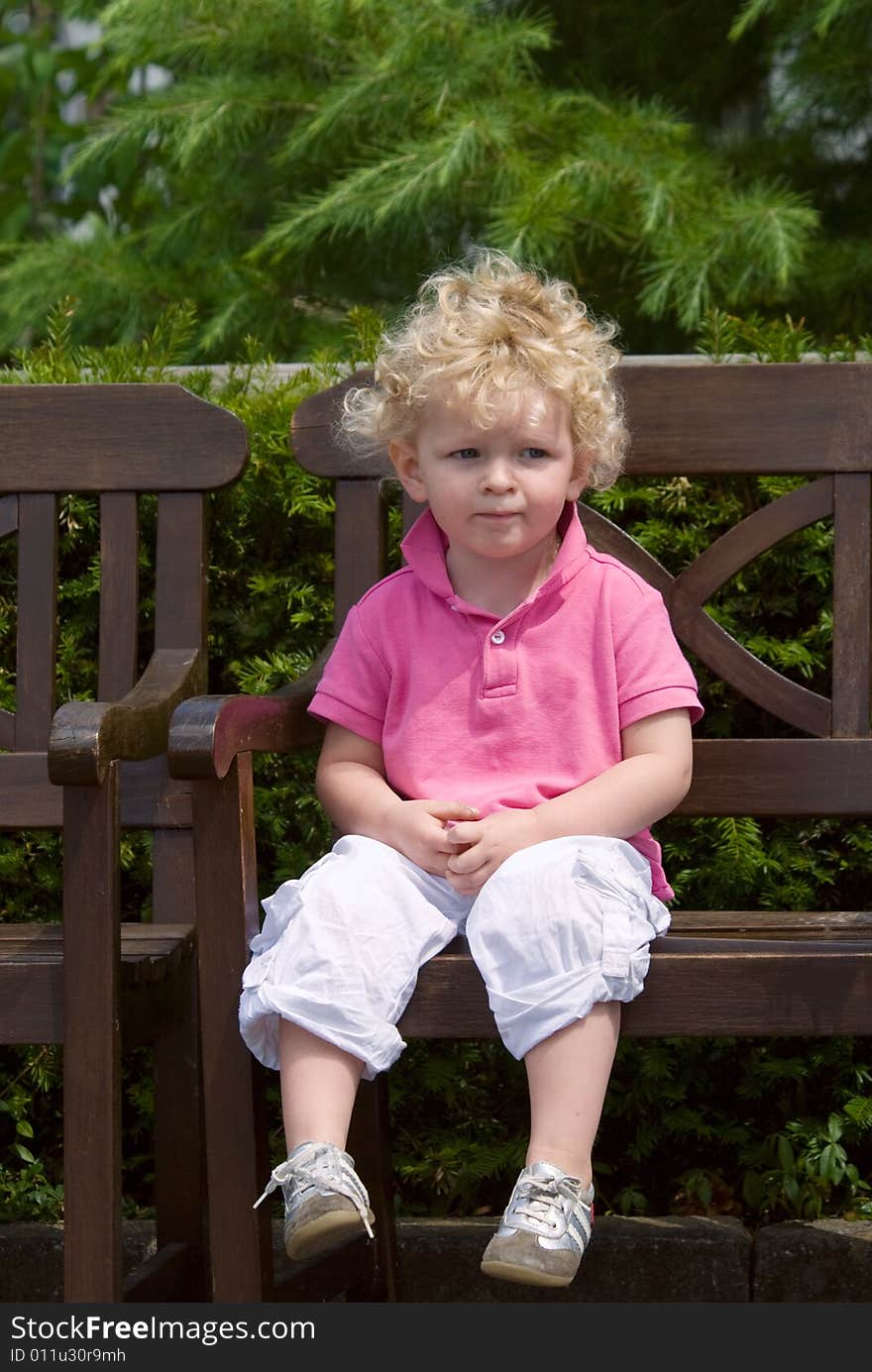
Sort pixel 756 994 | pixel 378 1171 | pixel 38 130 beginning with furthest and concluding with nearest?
pixel 38 130 → pixel 378 1171 → pixel 756 994

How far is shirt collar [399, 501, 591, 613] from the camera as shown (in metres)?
2.17

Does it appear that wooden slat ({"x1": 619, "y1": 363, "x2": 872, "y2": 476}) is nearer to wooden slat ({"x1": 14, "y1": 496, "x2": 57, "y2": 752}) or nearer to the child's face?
the child's face

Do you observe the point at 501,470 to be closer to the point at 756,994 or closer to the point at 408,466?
the point at 408,466

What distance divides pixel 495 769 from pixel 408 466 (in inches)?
17.9

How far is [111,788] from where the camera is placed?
1.88m

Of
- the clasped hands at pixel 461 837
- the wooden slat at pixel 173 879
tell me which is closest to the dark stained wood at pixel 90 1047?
the clasped hands at pixel 461 837

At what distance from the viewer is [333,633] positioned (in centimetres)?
255

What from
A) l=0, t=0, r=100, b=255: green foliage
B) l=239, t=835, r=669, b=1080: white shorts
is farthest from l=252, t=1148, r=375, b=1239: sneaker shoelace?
l=0, t=0, r=100, b=255: green foliage

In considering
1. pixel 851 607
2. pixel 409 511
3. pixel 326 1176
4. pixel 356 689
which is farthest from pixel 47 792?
pixel 851 607

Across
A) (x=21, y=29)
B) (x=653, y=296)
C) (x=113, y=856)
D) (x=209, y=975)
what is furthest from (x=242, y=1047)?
(x=21, y=29)

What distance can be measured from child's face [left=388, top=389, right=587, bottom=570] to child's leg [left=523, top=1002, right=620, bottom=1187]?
26.4 inches

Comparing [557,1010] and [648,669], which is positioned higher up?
[648,669]

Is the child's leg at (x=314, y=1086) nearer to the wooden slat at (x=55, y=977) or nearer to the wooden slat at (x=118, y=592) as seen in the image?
the wooden slat at (x=55, y=977)

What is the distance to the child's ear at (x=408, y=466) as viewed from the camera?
2.24 metres
